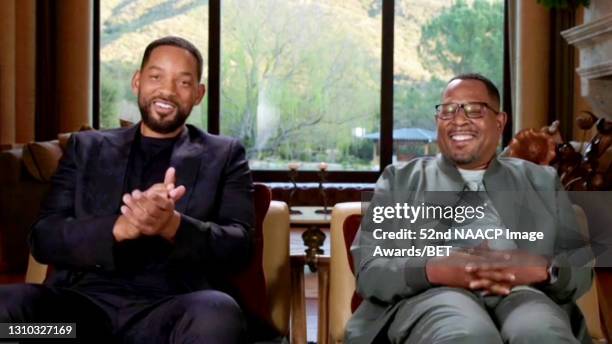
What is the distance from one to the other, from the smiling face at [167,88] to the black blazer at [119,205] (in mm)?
72

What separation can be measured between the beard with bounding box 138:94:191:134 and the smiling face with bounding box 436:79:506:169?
2.16ft

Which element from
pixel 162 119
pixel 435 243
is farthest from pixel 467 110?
pixel 162 119

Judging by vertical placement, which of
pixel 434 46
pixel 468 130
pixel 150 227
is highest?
pixel 434 46

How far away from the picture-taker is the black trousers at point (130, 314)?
147 centimetres

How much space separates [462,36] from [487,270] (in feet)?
20.1

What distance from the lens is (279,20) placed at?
293 inches

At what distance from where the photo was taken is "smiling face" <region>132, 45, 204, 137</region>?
1811mm

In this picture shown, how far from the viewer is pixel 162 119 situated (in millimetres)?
1832

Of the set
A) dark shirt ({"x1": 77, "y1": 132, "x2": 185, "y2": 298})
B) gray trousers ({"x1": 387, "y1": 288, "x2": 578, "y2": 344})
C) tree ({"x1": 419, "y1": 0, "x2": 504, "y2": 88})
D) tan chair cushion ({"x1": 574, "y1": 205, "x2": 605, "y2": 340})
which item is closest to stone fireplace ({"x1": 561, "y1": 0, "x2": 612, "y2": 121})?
tree ({"x1": 419, "y1": 0, "x2": 504, "y2": 88})

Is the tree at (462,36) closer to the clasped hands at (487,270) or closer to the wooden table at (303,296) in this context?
the wooden table at (303,296)

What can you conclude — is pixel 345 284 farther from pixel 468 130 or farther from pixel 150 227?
pixel 150 227

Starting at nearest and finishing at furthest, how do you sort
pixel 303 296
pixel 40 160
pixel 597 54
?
pixel 303 296 < pixel 40 160 < pixel 597 54

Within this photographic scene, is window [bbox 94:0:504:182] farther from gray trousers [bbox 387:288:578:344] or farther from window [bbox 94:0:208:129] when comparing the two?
gray trousers [bbox 387:288:578:344]

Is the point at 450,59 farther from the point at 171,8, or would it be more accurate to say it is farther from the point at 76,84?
the point at 76,84
